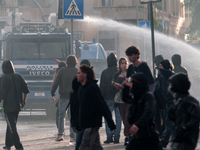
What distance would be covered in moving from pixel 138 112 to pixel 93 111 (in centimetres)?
113

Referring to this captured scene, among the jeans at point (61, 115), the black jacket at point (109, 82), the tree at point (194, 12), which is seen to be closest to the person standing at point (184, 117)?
the black jacket at point (109, 82)

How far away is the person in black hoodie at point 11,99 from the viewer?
8.41m

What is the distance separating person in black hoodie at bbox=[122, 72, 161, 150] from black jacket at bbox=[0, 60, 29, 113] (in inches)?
142

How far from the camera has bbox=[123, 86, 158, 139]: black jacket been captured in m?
5.15

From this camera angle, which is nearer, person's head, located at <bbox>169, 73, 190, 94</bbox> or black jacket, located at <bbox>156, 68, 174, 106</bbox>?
person's head, located at <bbox>169, 73, 190, 94</bbox>

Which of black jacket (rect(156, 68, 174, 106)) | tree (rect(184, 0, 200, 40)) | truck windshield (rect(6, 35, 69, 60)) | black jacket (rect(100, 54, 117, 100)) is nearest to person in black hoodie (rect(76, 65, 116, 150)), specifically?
black jacket (rect(156, 68, 174, 106))

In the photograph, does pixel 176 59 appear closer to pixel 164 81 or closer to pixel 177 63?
pixel 177 63

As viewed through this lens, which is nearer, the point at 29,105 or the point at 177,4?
the point at 29,105

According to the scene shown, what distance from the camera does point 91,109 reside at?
247 inches

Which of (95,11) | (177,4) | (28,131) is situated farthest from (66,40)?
(177,4)

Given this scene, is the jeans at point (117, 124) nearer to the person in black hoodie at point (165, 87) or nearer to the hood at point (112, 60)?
the hood at point (112, 60)

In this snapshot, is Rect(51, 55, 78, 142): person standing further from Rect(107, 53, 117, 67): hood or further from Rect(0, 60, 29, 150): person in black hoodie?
Rect(0, 60, 29, 150): person in black hoodie

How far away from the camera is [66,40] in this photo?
1484 centimetres

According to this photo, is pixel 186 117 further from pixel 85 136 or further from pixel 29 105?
pixel 29 105
